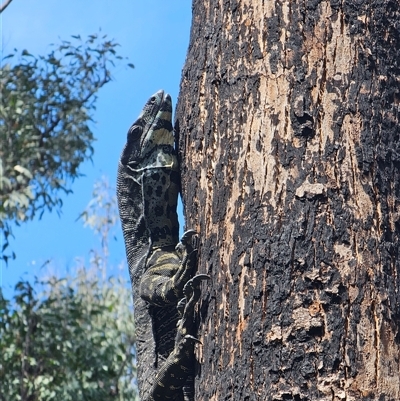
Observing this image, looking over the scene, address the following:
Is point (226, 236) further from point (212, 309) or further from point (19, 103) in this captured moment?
point (19, 103)

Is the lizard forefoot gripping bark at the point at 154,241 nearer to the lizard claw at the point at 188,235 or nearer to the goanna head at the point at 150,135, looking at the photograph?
the goanna head at the point at 150,135

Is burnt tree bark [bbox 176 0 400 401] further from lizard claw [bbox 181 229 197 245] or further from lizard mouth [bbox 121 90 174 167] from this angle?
lizard mouth [bbox 121 90 174 167]

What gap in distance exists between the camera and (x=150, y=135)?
456 centimetres

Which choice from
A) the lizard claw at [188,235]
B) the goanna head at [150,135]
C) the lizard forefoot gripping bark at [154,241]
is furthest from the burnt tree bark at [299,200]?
the goanna head at [150,135]

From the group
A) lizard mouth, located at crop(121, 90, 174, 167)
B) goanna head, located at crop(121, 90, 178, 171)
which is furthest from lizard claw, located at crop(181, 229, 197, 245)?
lizard mouth, located at crop(121, 90, 174, 167)

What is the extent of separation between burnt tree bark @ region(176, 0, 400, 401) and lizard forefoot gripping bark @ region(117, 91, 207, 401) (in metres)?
0.81

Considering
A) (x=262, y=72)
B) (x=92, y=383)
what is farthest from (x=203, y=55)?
(x=92, y=383)

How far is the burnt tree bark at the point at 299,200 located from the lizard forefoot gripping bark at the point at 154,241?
812mm

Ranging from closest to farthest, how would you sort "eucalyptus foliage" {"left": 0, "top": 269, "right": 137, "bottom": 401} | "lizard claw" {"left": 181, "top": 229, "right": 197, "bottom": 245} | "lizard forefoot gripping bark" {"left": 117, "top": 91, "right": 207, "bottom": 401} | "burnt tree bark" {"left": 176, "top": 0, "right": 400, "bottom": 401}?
"burnt tree bark" {"left": 176, "top": 0, "right": 400, "bottom": 401}
"lizard claw" {"left": 181, "top": 229, "right": 197, "bottom": 245}
"lizard forefoot gripping bark" {"left": 117, "top": 91, "right": 207, "bottom": 401}
"eucalyptus foliage" {"left": 0, "top": 269, "right": 137, "bottom": 401}

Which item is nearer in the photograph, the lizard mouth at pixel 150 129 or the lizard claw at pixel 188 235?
the lizard claw at pixel 188 235

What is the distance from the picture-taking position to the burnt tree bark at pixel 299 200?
8.88 ft

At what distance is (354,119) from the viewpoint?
2.98 metres

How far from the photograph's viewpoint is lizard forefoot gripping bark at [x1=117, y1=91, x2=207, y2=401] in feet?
13.4

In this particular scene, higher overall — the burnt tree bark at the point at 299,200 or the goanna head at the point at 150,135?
the goanna head at the point at 150,135
